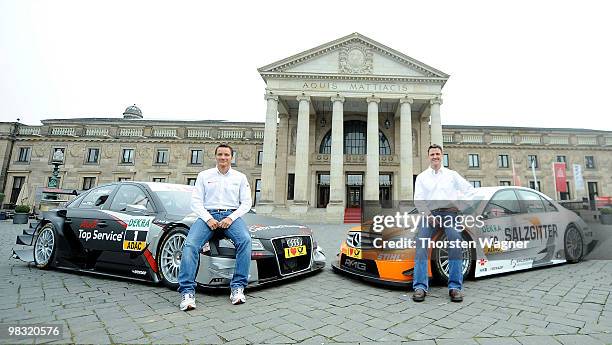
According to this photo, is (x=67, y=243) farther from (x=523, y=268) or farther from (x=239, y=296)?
(x=523, y=268)

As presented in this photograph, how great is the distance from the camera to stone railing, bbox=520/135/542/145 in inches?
1356

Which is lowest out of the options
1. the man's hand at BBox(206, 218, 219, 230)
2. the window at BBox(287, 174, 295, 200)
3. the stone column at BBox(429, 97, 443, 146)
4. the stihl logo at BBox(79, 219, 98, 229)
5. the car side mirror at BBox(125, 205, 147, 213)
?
the stihl logo at BBox(79, 219, 98, 229)

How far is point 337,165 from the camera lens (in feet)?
82.5

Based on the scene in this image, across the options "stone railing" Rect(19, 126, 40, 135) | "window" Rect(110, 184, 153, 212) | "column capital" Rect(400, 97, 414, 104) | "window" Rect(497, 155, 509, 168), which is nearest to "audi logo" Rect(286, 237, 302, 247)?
"window" Rect(110, 184, 153, 212)

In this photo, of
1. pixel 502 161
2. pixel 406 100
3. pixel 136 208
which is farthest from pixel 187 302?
pixel 502 161

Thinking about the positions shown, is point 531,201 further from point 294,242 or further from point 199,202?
point 199,202

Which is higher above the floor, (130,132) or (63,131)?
(130,132)

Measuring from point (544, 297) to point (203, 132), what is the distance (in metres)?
35.9

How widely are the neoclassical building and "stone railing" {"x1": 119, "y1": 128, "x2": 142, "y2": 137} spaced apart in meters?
0.12

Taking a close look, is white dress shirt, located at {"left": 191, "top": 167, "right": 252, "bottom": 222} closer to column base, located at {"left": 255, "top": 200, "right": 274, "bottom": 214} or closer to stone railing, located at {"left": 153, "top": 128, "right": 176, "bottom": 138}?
column base, located at {"left": 255, "top": 200, "right": 274, "bottom": 214}

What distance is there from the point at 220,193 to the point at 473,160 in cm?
3658

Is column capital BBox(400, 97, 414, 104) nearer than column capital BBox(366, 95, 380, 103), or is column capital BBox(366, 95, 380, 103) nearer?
column capital BBox(366, 95, 380, 103)

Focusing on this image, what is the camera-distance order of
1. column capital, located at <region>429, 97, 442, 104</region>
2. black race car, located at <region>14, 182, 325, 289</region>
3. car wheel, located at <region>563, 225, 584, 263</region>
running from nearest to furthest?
black race car, located at <region>14, 182, 325, 289</region> → car wheel, located at <region>563, 225, 584, 263</region> → column capital, located at <region>429, 97, 442, 104</region>

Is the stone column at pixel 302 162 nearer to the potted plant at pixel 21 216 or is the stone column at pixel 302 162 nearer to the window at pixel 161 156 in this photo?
the potted plant at pixel 21 216
